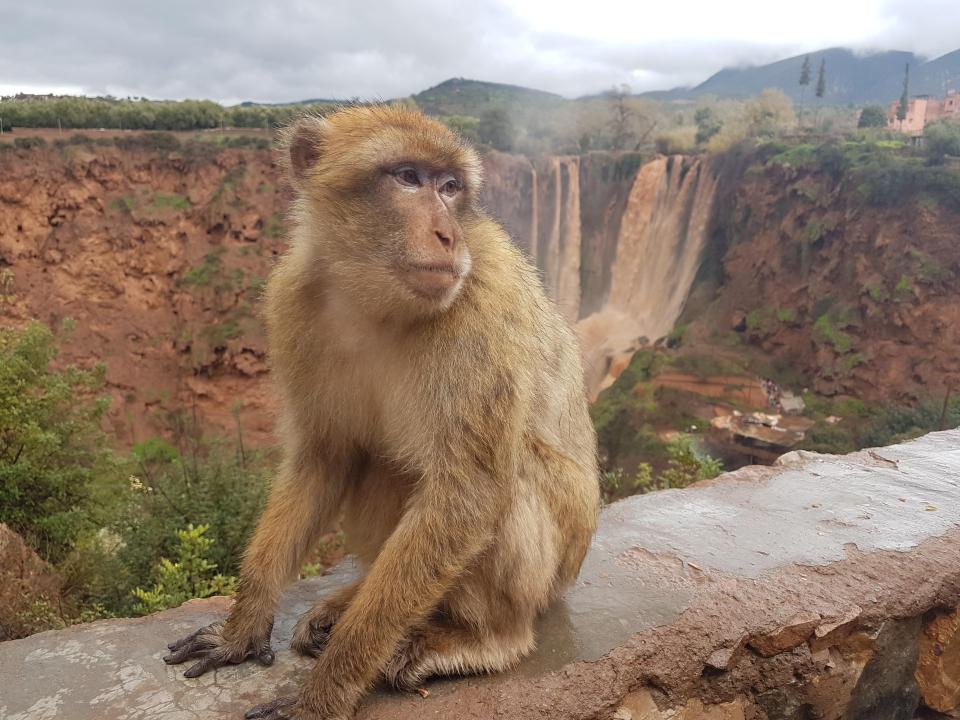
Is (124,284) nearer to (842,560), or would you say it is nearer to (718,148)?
(718,148)

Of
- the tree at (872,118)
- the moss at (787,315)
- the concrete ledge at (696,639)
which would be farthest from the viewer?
the tree at (872,118)

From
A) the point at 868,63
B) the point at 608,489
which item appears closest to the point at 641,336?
the point at 608,489

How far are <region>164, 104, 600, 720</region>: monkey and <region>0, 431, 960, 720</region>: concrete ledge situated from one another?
170 millimetres

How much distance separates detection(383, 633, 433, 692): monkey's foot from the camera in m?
2.57

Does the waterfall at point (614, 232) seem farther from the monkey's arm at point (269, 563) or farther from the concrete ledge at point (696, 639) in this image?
the monkey's arm at point (269, 563)

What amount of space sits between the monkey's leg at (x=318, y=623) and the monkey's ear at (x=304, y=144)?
1729mm

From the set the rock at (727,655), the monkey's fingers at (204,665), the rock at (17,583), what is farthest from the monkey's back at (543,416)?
the rock at (17,583)

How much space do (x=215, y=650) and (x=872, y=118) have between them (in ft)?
163

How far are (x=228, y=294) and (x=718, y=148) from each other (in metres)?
26.8

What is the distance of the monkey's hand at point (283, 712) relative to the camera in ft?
7.89

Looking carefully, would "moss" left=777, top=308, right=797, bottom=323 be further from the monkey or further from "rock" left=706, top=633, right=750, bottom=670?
the monkey

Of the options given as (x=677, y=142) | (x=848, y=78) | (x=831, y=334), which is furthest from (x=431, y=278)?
(x=848, y=78)

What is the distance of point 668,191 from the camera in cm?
3962

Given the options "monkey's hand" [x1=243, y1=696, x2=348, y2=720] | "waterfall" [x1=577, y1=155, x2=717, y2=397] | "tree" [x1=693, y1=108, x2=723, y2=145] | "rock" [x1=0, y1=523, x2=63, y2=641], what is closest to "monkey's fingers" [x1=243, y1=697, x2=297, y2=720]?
"monkey's hand" [x1=243, y1=696, x2=348, y2=720]
